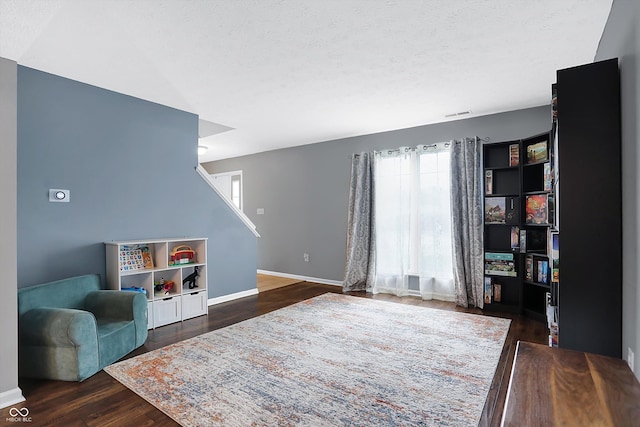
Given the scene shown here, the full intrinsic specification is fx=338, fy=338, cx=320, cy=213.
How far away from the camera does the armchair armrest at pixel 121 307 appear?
288 centimetres

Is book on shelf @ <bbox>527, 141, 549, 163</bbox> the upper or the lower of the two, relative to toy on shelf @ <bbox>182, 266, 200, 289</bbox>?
upper

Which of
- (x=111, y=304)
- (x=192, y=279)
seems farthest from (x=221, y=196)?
(x=111, y=304)

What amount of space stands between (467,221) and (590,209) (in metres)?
2.72

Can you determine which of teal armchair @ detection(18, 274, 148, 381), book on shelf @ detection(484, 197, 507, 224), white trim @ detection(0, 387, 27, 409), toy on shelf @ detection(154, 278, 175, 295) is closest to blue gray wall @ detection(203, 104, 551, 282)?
book on shelf @ detection(484, 197, 507, 224)

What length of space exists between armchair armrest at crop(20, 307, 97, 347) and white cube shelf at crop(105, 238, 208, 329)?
992mm

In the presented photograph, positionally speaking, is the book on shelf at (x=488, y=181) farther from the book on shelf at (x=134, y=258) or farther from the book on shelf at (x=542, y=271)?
the book on shelf at (x=134, y=258)

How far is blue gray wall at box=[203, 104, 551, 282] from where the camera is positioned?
5.37m

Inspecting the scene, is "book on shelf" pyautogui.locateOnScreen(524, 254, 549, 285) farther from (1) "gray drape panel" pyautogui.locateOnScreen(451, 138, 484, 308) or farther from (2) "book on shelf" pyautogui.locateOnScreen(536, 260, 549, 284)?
(1) "gray drape panel" pyautogui.locateOnScreen(451, 138, 484, 308)

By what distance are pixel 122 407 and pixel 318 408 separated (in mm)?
1181

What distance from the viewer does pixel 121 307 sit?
2.90 m

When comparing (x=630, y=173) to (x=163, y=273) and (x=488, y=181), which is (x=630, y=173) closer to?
(x=488, y=181)

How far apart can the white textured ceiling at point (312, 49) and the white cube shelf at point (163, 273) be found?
5.58ft

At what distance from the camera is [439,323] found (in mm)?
3650

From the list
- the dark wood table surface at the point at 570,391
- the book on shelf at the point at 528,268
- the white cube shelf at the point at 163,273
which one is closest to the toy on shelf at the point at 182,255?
the white cube shelf at the point at 163,273
